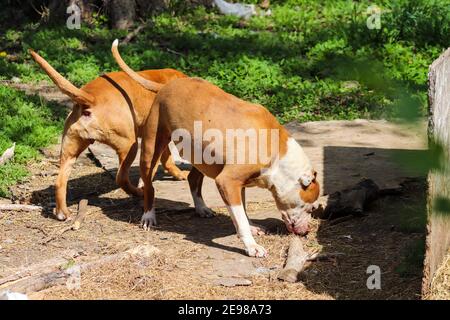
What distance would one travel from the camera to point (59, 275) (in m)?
4.92

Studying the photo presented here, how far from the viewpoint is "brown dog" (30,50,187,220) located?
20.9 feet

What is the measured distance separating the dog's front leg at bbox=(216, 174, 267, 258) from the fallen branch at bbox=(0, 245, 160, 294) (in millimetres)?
639

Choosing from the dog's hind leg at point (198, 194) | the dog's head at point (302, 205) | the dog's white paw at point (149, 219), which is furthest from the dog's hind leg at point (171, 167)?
the dog's head at point (302, 205)

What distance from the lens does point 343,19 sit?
12.4 metres

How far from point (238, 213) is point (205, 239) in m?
0.61

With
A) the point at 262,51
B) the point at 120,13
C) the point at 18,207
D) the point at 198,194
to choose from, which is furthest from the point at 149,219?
the point at 120,13

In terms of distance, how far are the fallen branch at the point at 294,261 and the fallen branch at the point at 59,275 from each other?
3.27ft

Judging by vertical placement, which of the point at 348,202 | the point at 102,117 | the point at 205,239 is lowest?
the point at 205,239

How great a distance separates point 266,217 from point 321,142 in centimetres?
207

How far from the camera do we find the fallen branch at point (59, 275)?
471 cm

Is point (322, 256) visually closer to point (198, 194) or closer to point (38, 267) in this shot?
point (198, 194)

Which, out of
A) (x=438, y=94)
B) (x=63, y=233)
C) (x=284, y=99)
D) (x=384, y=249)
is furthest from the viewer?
(x=284, y=99)

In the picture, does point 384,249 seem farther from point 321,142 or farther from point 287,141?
point 321,142

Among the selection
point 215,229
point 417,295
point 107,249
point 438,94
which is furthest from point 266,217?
point 438,94
